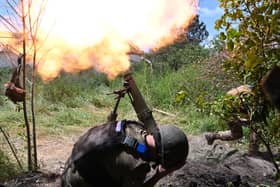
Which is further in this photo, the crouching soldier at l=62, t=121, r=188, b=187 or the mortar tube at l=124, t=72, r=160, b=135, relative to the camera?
the mortar tube at l=124, t=72, r=160, b=135

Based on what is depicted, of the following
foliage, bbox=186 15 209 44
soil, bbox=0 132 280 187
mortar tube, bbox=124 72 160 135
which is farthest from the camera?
foliage, bbox=186 15 209 44

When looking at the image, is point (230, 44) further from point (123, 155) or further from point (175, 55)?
point (175, 55)

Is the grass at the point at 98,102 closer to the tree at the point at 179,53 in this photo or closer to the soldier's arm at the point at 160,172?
the tree at the point at 179,53

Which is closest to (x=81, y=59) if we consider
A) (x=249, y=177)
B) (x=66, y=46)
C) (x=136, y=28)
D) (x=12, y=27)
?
(x=66, y=46)

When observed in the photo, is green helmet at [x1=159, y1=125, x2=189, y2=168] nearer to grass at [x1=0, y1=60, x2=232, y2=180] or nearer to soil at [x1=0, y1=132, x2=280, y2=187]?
soil at [x1=0, y1=132, x2=280, y2=187]

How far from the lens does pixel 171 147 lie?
3.30m

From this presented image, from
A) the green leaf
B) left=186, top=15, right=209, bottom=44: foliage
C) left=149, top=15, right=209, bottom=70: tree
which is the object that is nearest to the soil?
the green leaf

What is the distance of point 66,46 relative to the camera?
6879 mm

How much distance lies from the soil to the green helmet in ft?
5.17

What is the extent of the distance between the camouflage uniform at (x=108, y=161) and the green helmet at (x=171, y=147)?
0.11 m

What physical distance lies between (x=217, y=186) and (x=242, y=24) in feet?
8.76

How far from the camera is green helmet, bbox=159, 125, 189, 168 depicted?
3.29 meters

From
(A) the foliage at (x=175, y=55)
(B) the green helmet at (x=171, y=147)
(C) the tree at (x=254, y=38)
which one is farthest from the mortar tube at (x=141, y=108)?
(A) the foliage at (x=175, y=55)

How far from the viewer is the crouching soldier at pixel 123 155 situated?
323 centimetres
